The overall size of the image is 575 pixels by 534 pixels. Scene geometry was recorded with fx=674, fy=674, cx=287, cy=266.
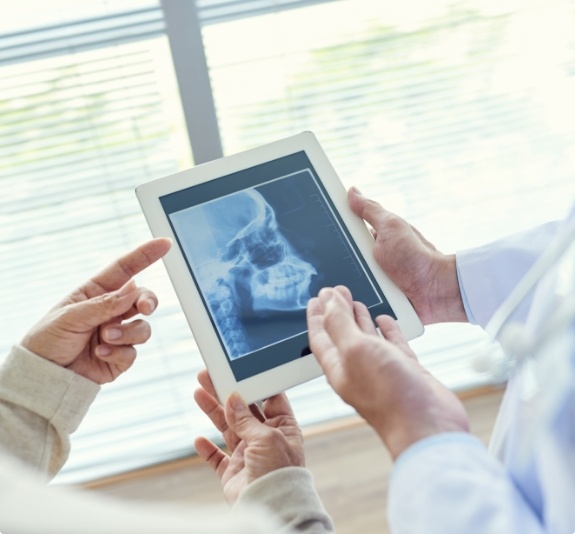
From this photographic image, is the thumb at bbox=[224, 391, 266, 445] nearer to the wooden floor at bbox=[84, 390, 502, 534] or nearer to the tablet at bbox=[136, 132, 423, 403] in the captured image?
the tablet at bbox=[136, 132, 423, 403]

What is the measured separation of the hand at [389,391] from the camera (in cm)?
64

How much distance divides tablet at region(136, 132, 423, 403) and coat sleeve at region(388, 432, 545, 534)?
29 centimetres

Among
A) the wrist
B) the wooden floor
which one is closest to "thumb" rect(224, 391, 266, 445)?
the wrist

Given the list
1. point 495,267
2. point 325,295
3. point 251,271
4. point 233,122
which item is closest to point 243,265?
point 251,271

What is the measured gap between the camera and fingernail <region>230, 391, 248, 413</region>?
86 cm

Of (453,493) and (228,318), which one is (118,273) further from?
(453,493)

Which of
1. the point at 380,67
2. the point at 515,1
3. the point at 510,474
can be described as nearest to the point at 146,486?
the point at 380,67

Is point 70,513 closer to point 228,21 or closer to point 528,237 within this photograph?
point 528,237

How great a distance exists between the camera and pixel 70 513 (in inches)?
11.2

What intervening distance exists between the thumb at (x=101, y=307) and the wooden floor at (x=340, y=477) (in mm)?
1010

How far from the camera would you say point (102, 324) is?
A: 3.35 ft

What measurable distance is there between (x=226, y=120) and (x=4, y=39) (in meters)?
0.56

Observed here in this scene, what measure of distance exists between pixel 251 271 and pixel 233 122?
0.90m

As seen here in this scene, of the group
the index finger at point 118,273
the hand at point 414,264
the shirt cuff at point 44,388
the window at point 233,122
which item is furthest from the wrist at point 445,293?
the window at point 233,122
